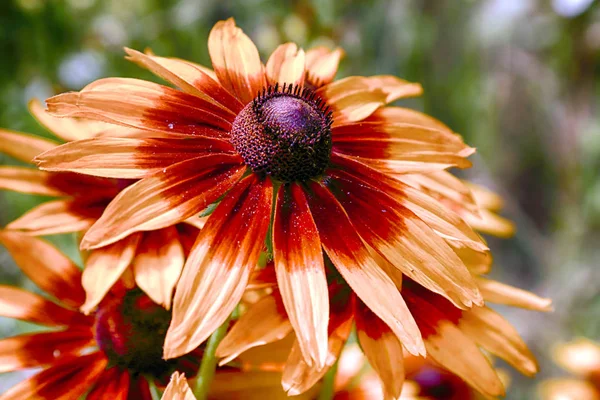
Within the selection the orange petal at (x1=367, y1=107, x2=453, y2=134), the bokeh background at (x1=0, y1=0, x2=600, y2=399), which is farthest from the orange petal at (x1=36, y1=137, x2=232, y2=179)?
the bokeh background at (x1=0, y1=0, x2=600, y2=399)

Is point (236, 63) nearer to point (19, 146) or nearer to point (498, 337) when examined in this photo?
point (19, 146)

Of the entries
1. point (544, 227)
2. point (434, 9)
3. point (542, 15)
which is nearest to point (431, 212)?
point (434, 9)

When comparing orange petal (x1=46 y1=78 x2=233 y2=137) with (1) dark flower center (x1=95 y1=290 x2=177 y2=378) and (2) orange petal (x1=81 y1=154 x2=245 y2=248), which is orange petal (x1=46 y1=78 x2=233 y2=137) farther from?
(1) dark flower center (x1=95 y1=290 x2=177 y2=378)

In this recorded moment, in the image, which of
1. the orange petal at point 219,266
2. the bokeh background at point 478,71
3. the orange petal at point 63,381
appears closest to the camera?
the orange petal at point 219,266

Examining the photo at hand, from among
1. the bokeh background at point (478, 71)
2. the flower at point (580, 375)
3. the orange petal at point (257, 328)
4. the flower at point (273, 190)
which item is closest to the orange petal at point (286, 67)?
the flower at point (273, 190)

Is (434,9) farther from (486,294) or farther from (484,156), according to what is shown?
(486,294)

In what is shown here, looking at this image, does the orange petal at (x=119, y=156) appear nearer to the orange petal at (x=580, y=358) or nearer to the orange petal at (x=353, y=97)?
the orange petal at (x=353, y=97)
